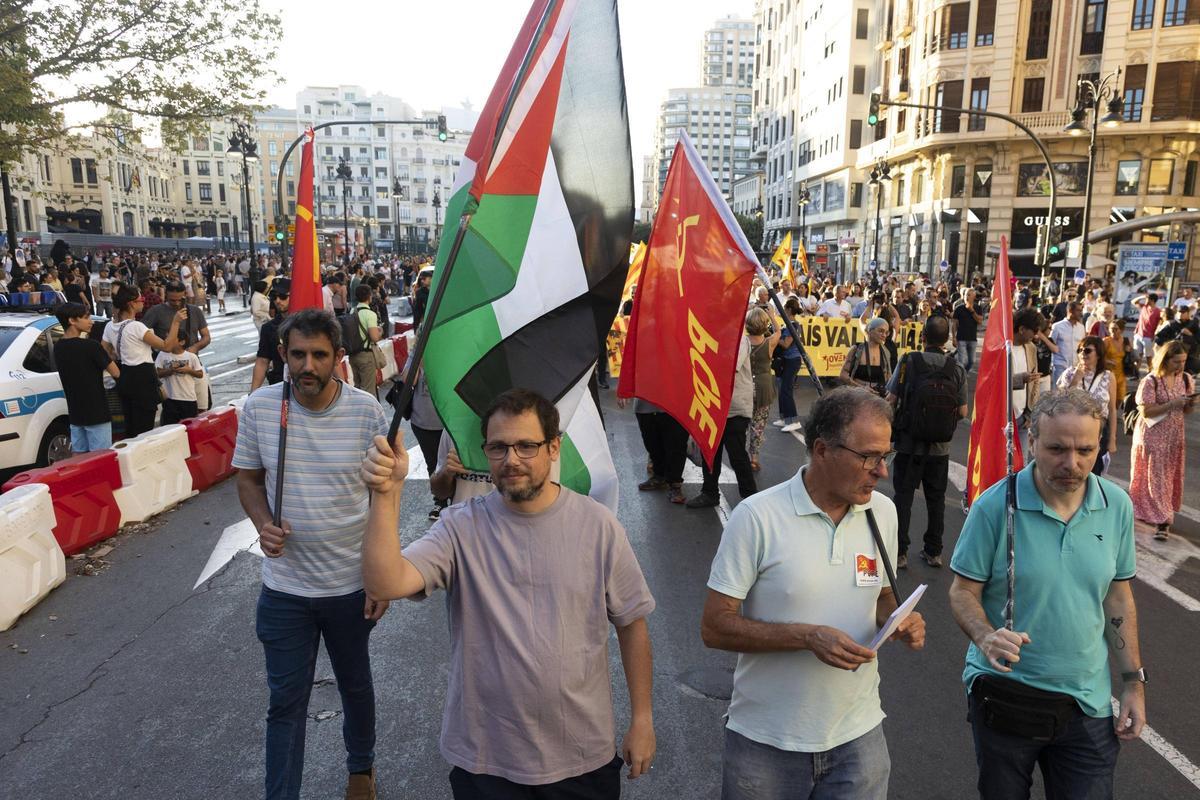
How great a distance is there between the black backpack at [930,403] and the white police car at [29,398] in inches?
315

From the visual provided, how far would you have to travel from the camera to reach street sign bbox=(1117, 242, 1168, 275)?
24812mm

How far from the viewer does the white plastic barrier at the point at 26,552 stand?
5359mm

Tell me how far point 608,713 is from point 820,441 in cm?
99

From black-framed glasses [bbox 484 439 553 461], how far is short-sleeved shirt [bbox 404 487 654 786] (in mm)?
174

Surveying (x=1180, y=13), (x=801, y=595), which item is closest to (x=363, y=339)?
(x=801, y=595)

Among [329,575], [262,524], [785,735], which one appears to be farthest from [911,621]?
[262,524]

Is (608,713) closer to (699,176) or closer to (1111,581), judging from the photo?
(1111,581)

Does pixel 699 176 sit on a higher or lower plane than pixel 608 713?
higher

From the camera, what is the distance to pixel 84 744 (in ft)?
13.1

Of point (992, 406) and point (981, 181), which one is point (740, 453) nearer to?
point (992, 406)

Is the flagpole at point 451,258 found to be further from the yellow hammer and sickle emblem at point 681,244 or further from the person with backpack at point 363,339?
the person with backpack at point 363,339

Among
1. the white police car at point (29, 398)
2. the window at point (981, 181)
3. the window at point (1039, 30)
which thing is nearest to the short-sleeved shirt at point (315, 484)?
the white police car at point (29, 398)

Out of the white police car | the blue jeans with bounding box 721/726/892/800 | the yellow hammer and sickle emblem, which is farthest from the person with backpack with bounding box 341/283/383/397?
the blue jeans with bounding box 721/726/892/800

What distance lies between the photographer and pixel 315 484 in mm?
3266
